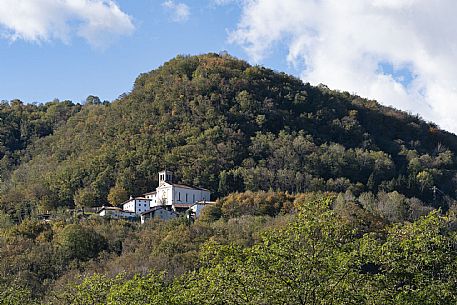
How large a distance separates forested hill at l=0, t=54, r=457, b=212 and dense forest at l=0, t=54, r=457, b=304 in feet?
0.95

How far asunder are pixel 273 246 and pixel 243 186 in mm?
76323

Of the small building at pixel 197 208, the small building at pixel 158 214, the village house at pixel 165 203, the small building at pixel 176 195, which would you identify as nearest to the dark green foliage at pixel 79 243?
the small building at pixel 158 214

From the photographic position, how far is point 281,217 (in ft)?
247

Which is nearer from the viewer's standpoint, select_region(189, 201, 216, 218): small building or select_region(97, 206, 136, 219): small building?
select_region(189, 201, 216, 218): small building

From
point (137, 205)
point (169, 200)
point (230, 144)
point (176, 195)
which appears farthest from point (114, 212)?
point (230, 144)

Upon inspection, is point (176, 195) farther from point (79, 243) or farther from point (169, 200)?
point (79, 243)

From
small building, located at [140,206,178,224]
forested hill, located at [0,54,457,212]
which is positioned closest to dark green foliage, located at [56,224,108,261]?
small building, located at [140,206,178,224]

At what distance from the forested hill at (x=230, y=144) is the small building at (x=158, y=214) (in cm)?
951

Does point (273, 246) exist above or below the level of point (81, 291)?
above

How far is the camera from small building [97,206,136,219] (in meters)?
87.8

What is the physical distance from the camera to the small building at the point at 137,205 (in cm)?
9294

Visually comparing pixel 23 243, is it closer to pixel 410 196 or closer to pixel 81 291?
pixel 81 291

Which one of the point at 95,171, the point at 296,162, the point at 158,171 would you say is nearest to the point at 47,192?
the point at 95,171

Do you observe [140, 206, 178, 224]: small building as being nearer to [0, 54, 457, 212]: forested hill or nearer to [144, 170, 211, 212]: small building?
[144, 170, 211, 212]: small building
